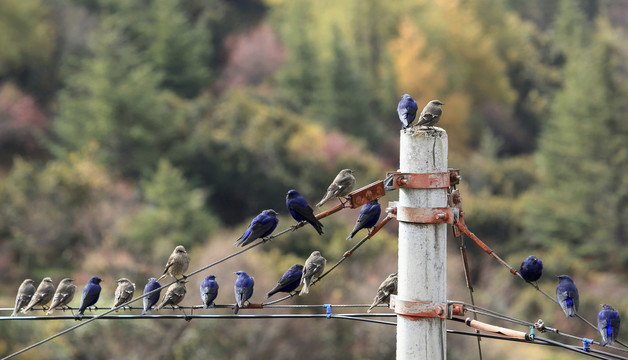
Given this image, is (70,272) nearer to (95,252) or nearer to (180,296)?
(95,252)

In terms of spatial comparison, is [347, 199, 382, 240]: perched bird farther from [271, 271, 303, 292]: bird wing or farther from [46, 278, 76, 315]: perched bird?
[46, 278, 76, 315]: perched bird

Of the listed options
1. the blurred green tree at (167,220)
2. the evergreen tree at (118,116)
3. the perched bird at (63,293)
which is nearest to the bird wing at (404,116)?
the perched bird at (63,293)

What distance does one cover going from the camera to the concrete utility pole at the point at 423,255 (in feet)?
21.5

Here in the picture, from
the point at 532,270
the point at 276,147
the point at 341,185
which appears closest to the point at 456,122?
the point at 276,147

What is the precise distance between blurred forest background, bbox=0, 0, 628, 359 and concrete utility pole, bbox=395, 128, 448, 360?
15517 millimetres

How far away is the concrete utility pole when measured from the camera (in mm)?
6543

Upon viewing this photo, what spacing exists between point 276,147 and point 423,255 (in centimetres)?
3095

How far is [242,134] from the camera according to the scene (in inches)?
1490

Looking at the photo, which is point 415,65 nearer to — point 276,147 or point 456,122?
point 456,122

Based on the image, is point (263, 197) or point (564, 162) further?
point (564, 162)

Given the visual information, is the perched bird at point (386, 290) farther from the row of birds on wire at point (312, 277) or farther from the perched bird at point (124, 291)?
the perched bird at point (124, 291)

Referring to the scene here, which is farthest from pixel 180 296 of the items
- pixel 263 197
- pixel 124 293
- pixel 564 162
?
pixel 564 162

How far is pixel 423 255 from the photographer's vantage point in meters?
6.55

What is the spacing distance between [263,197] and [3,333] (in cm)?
1565
